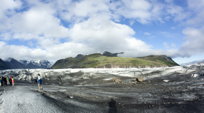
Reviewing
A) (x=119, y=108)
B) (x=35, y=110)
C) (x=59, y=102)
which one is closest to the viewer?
(x=35, y=110)

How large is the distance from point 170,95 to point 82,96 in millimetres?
21176

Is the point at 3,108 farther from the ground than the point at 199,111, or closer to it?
farther from the ground

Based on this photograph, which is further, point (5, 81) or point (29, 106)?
point (5, 81)

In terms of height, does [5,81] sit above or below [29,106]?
above

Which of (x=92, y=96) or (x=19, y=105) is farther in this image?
(x=92, y=96)

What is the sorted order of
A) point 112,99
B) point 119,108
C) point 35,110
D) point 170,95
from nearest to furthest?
1. point 35,110
2. point 119,108
3. point 112,99
4. point 170,95

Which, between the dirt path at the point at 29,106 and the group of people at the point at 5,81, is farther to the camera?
the group of people at the point at 5,81

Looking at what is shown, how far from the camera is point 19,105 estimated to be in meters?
40.8

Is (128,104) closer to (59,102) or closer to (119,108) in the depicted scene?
(119,108)

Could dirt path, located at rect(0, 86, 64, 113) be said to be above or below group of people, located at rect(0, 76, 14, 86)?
below

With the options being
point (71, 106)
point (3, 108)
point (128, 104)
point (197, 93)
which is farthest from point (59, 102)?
point (197, 93)

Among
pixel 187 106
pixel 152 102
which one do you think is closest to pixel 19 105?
pixel 152 102

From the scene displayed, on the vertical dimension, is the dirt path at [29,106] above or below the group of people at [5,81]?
below

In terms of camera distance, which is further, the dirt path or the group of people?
the group of people
